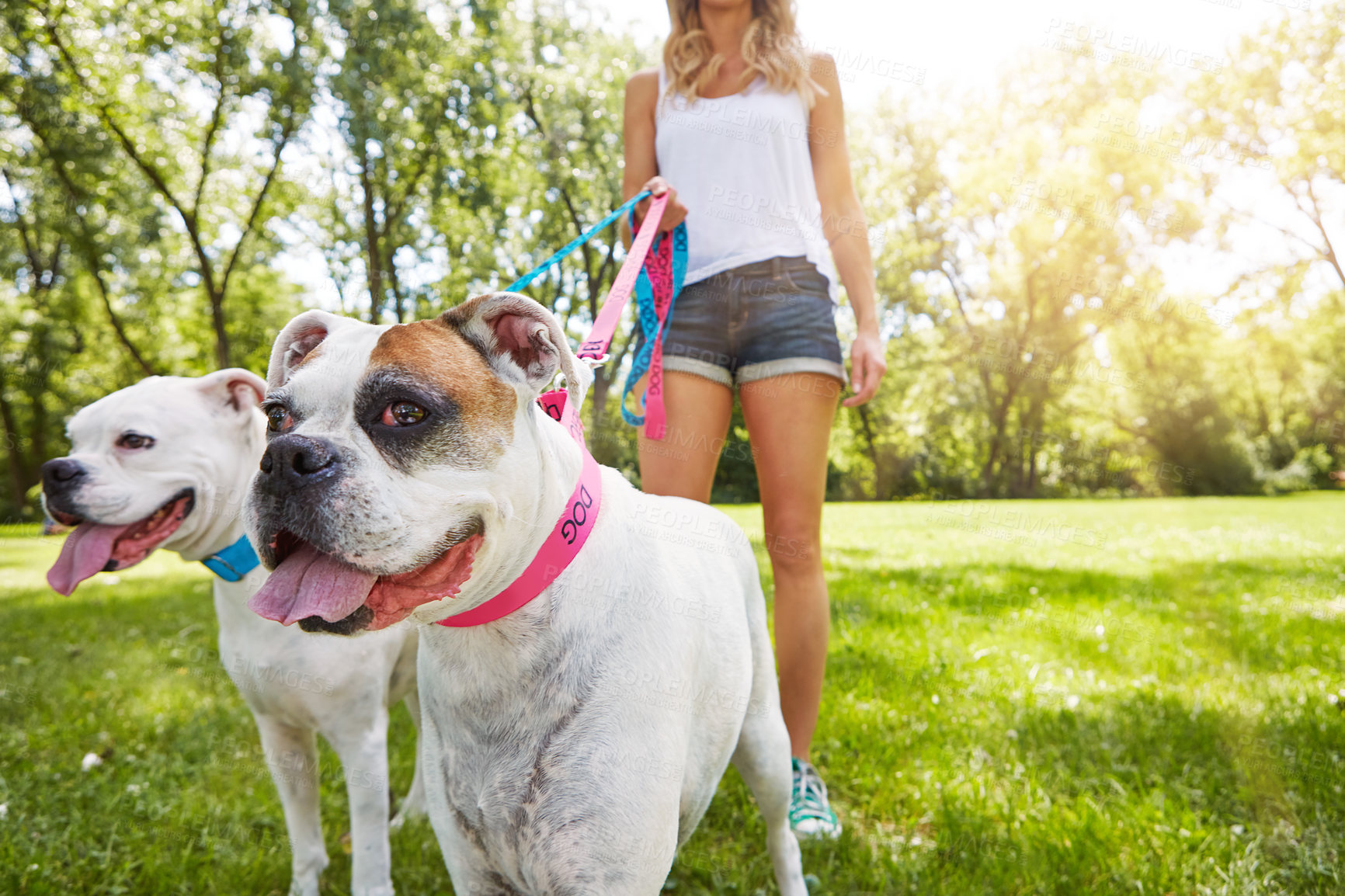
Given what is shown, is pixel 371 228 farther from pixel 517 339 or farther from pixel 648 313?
pixel 517 339

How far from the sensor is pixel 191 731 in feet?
14.3

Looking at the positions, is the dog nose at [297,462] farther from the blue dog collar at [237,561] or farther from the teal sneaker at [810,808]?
the teal sneaker at [810,808]

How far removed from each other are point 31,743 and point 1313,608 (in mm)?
9861

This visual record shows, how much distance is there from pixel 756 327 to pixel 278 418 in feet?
6.26

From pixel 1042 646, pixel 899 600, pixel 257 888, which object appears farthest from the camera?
pixel 899 600

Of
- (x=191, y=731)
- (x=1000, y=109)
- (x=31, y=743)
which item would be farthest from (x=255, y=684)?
(x=1000, y=109)

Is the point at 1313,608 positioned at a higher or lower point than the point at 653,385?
lower

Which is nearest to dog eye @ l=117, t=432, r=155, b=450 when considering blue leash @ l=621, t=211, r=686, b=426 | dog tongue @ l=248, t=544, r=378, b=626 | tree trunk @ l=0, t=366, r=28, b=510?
dog tongue @ l=248, t=544, r=378, b=626

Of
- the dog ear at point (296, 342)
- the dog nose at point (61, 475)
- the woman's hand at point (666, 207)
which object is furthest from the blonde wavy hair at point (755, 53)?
the dog nose at point (61, 475)

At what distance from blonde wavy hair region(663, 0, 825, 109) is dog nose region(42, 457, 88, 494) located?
2798mm

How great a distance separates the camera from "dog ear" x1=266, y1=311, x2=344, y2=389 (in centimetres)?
206

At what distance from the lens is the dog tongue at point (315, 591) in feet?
4.99

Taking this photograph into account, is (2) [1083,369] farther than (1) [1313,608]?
Yes

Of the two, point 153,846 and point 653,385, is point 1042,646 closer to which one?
point 653,385
